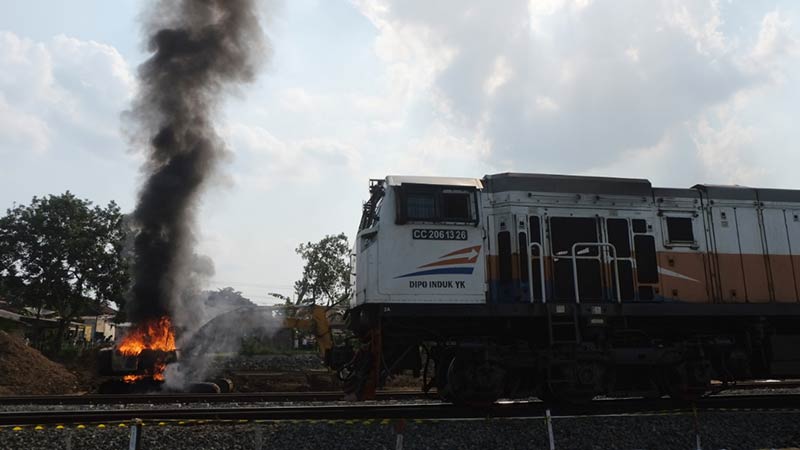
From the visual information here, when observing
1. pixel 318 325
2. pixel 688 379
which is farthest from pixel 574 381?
pixel 318 325

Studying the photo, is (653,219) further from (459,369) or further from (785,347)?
(459,369)

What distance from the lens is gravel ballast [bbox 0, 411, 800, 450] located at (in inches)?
280

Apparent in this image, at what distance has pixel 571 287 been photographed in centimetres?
989

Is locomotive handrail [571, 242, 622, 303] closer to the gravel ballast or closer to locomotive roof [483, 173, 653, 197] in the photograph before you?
locomotive roof [483, 173, 653, 197]

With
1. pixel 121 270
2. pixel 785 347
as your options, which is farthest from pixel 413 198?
pixel 121 270

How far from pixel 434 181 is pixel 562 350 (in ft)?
11.7

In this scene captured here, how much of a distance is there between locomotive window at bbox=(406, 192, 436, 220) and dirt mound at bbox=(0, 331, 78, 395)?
17209 mm

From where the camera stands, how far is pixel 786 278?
1084 cm

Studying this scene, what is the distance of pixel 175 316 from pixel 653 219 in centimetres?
1425

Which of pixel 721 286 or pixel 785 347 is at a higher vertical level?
pixel 721 286

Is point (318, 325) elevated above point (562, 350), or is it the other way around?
point (318, 325)

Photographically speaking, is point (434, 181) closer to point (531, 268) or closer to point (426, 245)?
point (426, 245)

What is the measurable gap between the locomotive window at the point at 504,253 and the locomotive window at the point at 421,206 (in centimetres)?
138

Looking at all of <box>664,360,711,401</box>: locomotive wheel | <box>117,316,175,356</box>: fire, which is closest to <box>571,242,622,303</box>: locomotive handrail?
<box>664,360,711,401</box>: locomotive wheel
